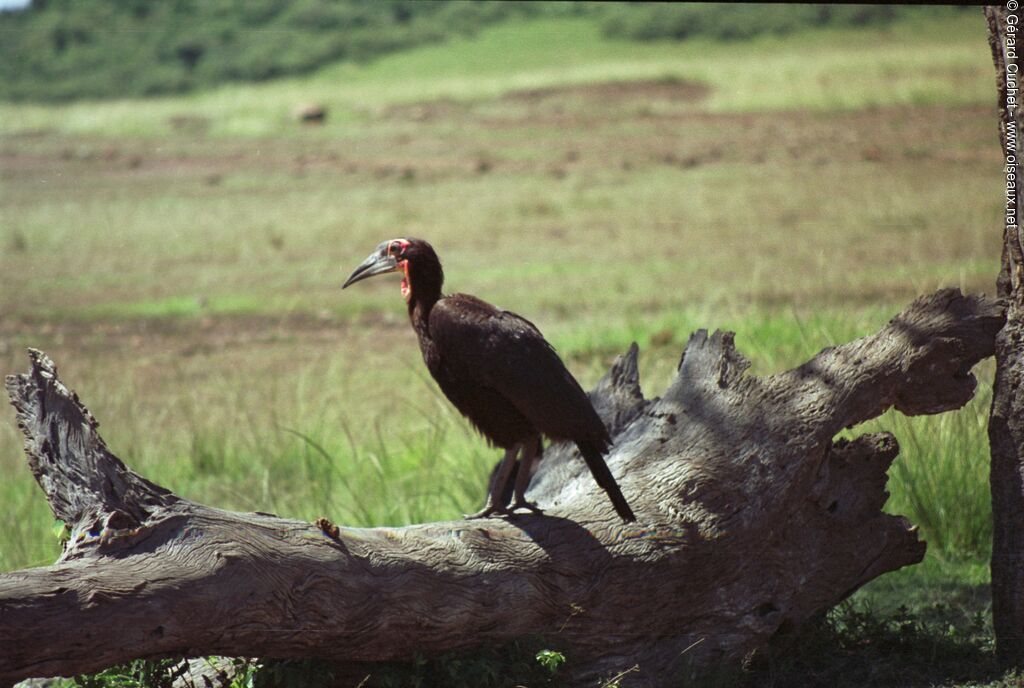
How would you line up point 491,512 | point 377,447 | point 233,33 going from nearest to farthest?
point 491,512, point 377,447, point 233,33

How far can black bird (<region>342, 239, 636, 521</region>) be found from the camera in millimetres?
3748

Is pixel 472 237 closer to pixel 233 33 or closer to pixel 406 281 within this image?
pixel 406 281

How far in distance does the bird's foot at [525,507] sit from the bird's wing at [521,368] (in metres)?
0.29

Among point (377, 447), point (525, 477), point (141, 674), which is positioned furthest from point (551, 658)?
point (377, 447)

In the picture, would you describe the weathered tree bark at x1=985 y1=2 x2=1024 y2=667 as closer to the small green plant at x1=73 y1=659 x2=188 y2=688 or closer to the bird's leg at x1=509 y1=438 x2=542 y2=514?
the bird's leg at x1=509 y1=438 x2=542 y2=514

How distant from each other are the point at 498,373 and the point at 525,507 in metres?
0.49

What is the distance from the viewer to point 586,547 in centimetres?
382

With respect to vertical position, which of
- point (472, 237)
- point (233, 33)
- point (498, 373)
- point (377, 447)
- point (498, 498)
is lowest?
point (472, 237)

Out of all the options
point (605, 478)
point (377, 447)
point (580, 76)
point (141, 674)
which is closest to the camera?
point (141, 674)

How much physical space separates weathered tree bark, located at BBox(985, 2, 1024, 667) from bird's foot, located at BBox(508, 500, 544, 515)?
1.53 meters

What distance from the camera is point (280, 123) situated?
2145cm

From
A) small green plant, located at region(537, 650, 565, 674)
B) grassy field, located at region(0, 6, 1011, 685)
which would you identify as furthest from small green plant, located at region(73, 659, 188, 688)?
grassy field, located at region(0, 6, 1011, 685)

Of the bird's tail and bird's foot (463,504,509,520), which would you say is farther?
bird's foot (463,504,509,520)

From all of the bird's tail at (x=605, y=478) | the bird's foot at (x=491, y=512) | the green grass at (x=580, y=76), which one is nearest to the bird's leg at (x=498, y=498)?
the bird's foot at (x=491, y=512)
